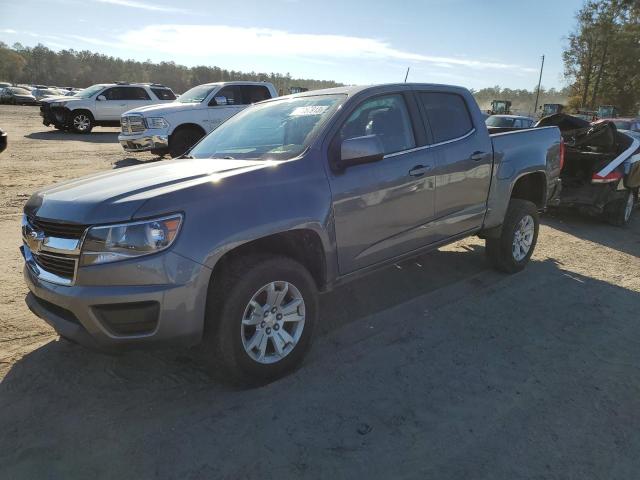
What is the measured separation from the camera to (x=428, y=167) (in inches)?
160

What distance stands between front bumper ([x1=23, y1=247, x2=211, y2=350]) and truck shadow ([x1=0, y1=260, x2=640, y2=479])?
33 cm

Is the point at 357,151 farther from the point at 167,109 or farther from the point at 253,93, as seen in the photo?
the point at 253,93

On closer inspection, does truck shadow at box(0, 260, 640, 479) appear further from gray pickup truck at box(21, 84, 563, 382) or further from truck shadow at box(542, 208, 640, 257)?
truck shadow at box(542, 208, 640, 257)

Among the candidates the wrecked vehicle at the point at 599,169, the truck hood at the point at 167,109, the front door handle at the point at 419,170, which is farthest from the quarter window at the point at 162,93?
the front door handle at the point at 419,170

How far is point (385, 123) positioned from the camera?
13.0ft

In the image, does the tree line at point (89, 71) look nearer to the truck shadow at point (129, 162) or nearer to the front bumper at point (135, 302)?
the truck shadow at point (129, 162)

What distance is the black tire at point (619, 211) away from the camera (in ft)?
26.2

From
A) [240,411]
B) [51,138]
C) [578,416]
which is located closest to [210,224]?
[240,411]

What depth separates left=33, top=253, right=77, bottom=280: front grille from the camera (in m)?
2.73

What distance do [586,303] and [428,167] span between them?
84.8 inches

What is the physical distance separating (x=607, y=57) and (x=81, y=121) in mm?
46762

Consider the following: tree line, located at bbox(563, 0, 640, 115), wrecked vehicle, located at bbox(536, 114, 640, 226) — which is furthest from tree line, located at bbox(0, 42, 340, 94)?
wrecked vehicle, located at bbox(536, 114, 640, 226)

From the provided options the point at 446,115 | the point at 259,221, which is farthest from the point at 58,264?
the point at 446,115

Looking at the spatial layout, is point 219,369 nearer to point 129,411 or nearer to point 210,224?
point 129,411
